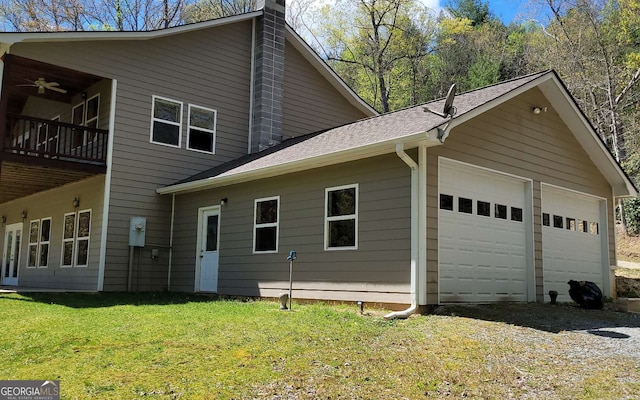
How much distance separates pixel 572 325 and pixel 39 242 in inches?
565

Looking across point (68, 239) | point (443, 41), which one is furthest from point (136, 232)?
point (443, 41)

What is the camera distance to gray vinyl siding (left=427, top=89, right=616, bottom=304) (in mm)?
9031

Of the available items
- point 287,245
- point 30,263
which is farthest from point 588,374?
point 30,263

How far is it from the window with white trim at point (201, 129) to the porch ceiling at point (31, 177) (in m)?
2.60

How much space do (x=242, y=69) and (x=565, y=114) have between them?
819cm

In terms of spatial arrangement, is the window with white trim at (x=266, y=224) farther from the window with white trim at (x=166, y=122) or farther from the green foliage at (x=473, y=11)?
the green foliage at (x=473, y=11)

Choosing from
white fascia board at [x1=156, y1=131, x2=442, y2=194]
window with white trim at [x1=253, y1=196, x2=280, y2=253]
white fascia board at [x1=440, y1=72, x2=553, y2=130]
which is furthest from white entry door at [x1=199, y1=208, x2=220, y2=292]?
white fascia board at [x1=440, y1=72, x2=553, y2=130]

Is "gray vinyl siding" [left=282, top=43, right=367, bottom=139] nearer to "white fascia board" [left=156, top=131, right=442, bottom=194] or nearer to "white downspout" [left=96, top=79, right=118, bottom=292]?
"white fascia board" [left=156, top=131, right=442, bottom=194]

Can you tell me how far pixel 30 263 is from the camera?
17.0m

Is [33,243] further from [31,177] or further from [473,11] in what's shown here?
[473,11]

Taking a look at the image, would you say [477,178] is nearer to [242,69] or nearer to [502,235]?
[502,235]

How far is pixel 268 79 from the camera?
15469 mm

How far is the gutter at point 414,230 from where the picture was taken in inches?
336

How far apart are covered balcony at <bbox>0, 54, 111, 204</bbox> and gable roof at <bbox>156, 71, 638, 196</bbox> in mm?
1970
